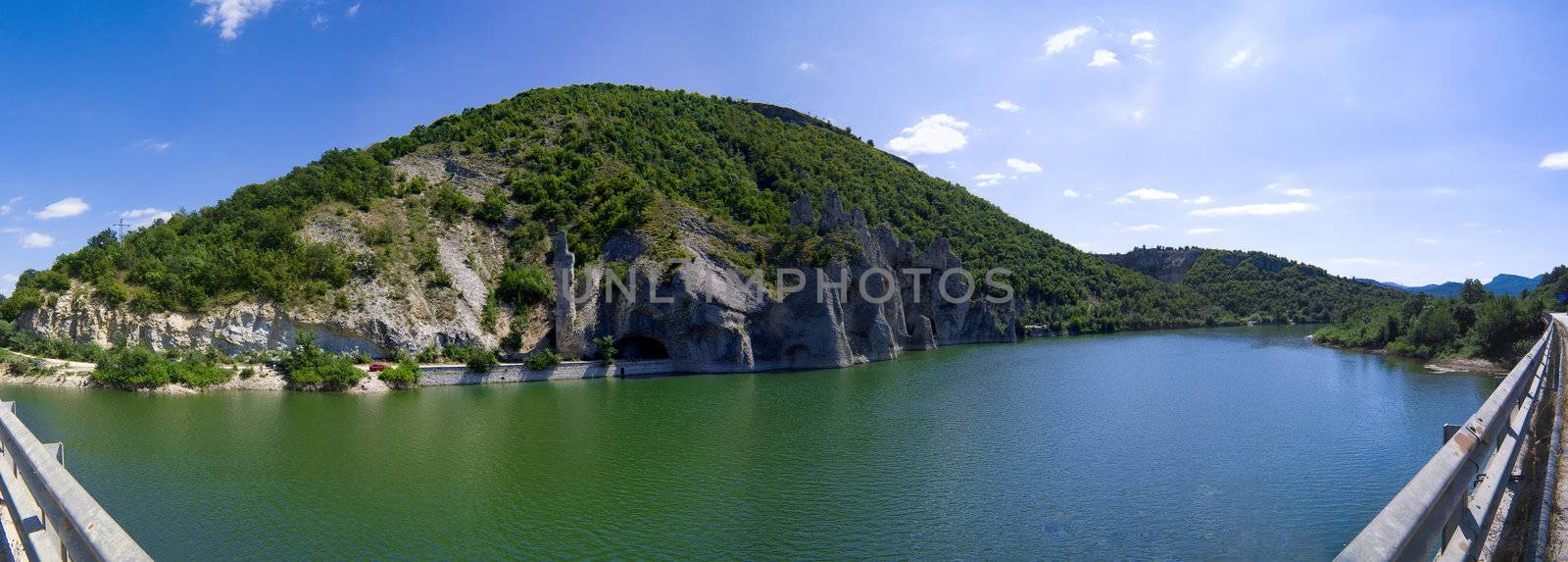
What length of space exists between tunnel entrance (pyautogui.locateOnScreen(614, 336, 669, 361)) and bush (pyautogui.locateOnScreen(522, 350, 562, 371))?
5.90 m

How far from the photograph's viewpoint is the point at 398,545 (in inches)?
635

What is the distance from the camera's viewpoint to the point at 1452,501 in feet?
17.5

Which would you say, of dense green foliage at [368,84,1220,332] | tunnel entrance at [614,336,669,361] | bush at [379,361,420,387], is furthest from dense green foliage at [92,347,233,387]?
dense green foliage at [368,84,1220,332]

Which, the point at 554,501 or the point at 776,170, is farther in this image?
the point at 776,170

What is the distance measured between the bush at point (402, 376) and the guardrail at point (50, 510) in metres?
35.9

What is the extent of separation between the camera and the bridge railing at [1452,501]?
4.21 metres

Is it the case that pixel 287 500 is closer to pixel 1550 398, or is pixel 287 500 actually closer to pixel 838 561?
pixel 838 561

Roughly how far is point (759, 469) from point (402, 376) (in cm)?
2936

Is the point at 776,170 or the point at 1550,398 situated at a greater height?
the point at 776,170

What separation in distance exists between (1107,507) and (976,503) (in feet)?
11.2

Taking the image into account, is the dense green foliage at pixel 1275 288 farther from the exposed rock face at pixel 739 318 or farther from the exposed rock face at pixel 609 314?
the exposed rock face at pixel 609 314

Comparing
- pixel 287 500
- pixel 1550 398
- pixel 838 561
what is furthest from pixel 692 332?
pixel 1550 398

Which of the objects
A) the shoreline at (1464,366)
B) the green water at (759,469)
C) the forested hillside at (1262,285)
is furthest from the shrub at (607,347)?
the forested hillside at (1262,285)

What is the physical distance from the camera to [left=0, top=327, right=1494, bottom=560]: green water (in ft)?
54.1
